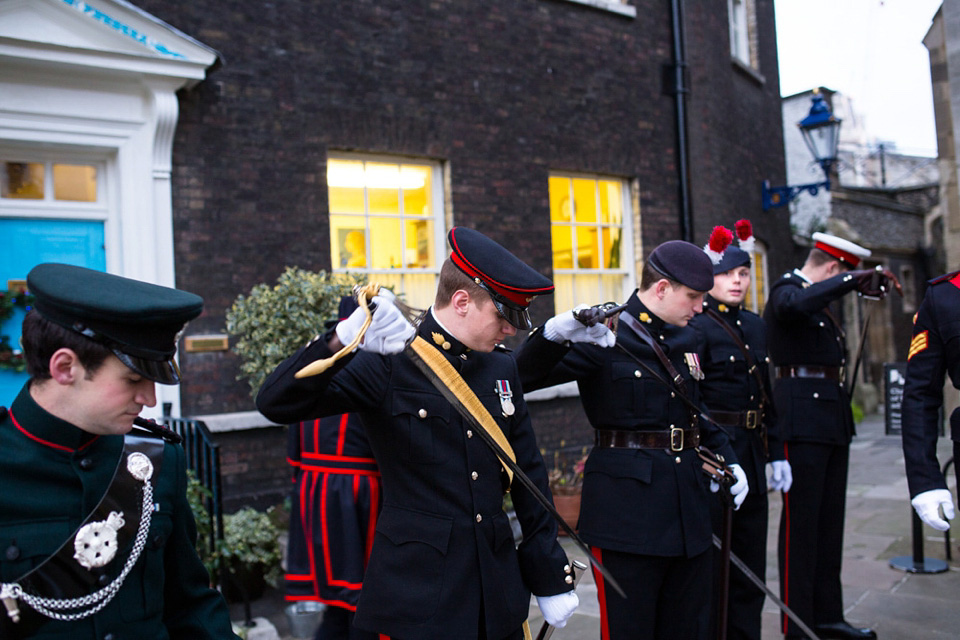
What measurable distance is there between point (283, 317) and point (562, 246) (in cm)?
400

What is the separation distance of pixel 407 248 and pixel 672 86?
4.15 meters

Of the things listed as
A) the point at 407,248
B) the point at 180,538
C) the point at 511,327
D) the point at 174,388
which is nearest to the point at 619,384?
the point at 511,327

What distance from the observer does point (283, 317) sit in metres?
5.55

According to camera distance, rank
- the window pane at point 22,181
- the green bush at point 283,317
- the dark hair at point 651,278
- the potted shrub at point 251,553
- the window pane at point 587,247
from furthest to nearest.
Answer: the window pane at point 587,247
the window pane at point 22,181
the green bush at point 283,317
the potted shrub at point 251,553
the dark hair at point 651,278

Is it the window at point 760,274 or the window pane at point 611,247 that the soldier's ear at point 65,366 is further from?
the window at point 760,274

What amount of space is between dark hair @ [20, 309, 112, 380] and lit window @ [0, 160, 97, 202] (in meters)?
4.89

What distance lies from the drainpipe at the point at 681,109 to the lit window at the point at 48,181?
6.28 m

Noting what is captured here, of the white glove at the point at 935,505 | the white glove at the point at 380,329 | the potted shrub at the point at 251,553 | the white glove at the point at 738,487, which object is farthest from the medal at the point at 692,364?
the potted shrub at the point at 251,553

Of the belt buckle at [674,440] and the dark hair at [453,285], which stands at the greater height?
the dark hair at [453,285]

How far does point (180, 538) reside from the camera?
6.43ft

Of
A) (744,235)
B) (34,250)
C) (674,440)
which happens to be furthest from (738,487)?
(34,250)

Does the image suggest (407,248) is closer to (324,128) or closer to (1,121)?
(324,128)

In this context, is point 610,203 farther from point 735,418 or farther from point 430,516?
point 430,516

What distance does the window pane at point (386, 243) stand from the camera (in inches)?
293
